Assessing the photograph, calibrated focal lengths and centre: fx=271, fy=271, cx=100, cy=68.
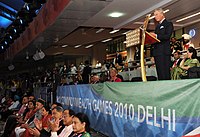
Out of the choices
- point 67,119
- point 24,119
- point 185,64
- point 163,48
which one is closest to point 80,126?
point 67,119

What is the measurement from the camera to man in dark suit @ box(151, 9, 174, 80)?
3644 millimetres

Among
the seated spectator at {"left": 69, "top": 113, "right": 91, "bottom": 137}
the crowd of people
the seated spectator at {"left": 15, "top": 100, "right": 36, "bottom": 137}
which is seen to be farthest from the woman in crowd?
the seated spectator at {"left": 15, "top": 100, "right": 36, "bottom": 137}

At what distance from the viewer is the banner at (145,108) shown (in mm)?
2322

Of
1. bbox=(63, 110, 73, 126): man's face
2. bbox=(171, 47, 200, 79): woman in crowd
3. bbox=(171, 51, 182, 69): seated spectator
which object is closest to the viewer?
bbox=(63, 110, 73, 126): man's face

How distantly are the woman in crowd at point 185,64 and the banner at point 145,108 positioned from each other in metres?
1.19

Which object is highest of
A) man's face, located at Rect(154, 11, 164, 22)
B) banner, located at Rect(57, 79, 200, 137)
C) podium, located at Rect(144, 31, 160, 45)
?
man's face, located at Rect(154, 11, 164, 22)

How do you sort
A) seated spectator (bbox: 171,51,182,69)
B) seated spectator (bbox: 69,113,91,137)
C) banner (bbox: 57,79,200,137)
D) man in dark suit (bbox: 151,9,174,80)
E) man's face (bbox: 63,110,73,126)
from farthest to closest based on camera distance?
seated spectator (bbox: 171,51,182,69) → man in dark suit (bbox: 151,9,174,80) → man's face (bbox: 63,110,73,126) → seated spectator (bbox: 69,113,91,137) → banner (bbox: 57,79,200,137)

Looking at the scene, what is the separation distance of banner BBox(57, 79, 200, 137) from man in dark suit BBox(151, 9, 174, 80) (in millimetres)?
617

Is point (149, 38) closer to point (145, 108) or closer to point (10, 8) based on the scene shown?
point (145, 108)

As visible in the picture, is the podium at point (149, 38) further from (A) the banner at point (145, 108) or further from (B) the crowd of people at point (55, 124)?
(B) the crowd of people at point (55, 124)

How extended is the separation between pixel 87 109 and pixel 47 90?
3.83 m

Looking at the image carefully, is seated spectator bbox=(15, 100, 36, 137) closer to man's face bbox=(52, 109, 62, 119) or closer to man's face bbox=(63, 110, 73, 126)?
man's face bbox=(52, 109, 62, 119)

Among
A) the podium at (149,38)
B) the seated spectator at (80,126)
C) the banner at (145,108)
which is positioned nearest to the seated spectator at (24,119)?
the banner at (145,108)

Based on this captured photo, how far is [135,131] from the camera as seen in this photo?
317cm
